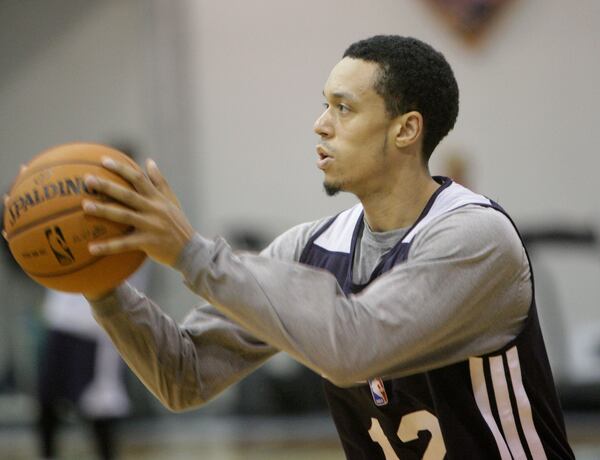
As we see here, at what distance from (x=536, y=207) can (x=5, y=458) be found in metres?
4.55

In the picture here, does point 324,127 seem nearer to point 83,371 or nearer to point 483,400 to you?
point 483,400

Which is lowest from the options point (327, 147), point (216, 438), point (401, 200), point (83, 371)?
point (216, 438)

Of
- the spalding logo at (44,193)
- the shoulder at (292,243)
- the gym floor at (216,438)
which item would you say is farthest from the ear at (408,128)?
the gym floor at (216,438)

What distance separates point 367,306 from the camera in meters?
2.43

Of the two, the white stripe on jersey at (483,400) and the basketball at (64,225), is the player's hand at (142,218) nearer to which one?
the basketball at (64,225)

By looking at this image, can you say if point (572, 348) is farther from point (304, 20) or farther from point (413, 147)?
point (413, 147)

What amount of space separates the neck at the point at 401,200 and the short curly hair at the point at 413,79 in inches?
3.3

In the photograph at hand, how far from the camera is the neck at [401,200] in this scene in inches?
115

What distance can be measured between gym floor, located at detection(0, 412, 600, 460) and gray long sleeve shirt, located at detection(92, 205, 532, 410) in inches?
194

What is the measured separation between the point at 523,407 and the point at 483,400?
0.10 meters

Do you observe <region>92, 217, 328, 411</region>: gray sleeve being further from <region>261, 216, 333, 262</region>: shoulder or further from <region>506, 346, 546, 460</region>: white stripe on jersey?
<region>506, 346, 546, 460</region>: white stripe on jersey

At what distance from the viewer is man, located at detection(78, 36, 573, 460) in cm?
238

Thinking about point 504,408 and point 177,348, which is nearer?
point 504,408

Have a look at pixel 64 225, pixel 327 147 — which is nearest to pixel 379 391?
pixel 327 147
